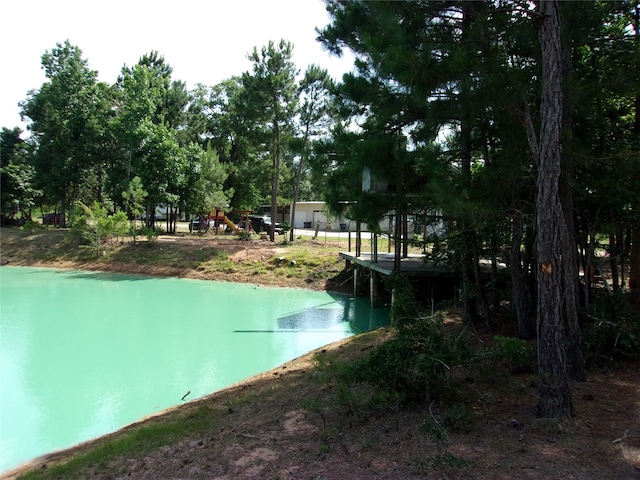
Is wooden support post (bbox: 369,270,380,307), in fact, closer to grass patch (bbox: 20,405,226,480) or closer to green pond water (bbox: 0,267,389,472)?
green pond water (bbox: 0,267,389,472)

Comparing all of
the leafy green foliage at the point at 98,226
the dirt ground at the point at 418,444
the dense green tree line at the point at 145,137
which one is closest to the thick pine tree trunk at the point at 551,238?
the dirt ground at the point at 418,444

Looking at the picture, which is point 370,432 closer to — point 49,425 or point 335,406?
point 335,406

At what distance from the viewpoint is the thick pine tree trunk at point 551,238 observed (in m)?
3.30

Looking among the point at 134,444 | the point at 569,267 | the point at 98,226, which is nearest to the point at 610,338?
the point at 569,267

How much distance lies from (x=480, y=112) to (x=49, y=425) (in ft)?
21.2

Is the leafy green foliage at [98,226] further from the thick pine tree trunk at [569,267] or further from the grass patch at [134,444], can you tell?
the thick pine tree trunk at [569,267]

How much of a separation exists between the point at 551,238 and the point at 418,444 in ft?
5.83

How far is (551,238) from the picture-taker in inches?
131

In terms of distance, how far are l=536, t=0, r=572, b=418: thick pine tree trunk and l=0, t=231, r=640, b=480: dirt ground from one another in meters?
0.22

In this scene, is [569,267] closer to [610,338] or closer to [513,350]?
[513,350]

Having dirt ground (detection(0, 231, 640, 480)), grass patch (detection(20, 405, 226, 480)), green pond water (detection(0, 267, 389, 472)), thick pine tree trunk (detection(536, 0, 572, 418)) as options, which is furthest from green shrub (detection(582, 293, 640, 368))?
green pond water (detection(0, 267, 389, 472))

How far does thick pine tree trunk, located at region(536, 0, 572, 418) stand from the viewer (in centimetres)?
330

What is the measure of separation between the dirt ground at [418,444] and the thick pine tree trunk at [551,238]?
0.22 m

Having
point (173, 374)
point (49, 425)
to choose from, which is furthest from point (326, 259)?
point (49, 425)
